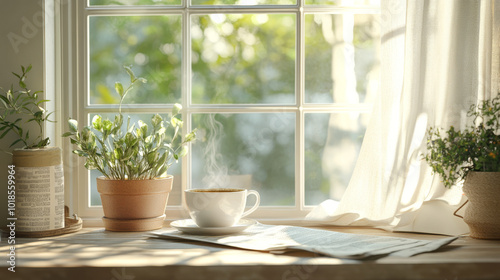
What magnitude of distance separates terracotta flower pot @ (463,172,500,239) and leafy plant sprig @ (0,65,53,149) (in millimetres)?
1150

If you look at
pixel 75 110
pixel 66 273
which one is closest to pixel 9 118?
pixel 75 110

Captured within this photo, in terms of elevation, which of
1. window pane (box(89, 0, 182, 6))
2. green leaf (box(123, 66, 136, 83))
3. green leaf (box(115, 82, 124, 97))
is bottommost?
green leaf (box(115, 82, 124, 97))

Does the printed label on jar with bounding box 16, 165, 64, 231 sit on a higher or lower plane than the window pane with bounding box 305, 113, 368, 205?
lower

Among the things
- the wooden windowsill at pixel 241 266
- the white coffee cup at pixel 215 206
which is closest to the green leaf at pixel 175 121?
the white coffee cup at pixel 215 206

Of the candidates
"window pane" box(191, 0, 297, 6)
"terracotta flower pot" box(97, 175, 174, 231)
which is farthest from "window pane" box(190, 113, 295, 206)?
"window pane" box(191, 0, 297, 6)

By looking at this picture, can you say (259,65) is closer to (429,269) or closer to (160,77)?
(160,77)

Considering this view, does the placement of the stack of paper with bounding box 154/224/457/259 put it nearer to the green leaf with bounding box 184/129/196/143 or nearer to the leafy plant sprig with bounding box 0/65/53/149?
the green leaf with bounding box 184/129/196/143

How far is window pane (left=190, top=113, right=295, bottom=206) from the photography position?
1.81 m

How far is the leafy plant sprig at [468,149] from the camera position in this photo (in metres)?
1.45

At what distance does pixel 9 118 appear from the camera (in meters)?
1.65

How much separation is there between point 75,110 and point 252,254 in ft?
2.74

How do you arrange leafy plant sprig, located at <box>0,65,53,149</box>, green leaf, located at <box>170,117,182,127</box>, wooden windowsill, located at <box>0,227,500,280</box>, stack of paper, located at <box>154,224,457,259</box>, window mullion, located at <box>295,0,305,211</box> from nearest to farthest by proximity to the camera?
wooden windowsill, located at <box>0,227,500,280</box>, stack of paper, located at <box>154,224,457,259</box>, leafy plant sprig, located at <box>0,65,53,149</box>, green leaf, located at <box>170,117,182,127</box>, window mullion, located at <box>295,0,305,211</box>

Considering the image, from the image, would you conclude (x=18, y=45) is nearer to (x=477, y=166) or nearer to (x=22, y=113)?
(x=22, y=113)

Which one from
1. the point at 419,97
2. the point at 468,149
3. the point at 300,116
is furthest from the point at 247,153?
the point at 468,149
